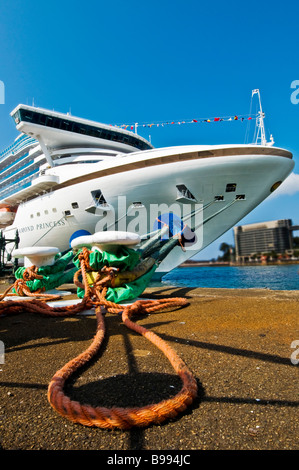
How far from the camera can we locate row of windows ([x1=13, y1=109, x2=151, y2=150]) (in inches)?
624

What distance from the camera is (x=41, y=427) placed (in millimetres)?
1578

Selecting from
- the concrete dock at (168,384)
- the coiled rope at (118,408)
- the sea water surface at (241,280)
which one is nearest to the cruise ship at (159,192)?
the sea water surface at (241,280)

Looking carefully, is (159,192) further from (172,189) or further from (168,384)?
(168,384)

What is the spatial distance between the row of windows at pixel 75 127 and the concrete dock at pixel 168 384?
15.9 metres

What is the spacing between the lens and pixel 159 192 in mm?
11633

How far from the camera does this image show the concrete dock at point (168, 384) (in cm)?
145

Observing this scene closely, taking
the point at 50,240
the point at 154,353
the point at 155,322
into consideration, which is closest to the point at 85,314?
the point at 155,322

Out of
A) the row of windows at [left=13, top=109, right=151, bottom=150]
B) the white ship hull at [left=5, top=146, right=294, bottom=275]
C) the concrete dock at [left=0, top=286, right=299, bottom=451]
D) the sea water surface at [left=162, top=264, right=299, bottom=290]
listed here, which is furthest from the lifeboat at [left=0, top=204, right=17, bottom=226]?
the concrete dock at [left=0, top=286, right=299, bottom=451]

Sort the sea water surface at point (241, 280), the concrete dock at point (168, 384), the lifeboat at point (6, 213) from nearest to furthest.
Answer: the concrete dock at point (168, 384), the sea water surface at point (241, 280), the lifeboat at point (6, 213)

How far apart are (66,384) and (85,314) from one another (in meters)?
3.02

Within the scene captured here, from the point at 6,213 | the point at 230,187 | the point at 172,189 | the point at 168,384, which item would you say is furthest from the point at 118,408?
the point at 6,213

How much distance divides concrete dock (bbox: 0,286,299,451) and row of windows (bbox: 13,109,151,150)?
15.9m

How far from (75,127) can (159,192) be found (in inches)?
398

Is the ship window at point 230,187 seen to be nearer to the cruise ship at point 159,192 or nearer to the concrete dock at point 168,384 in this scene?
the cruise ship at point 159,192
